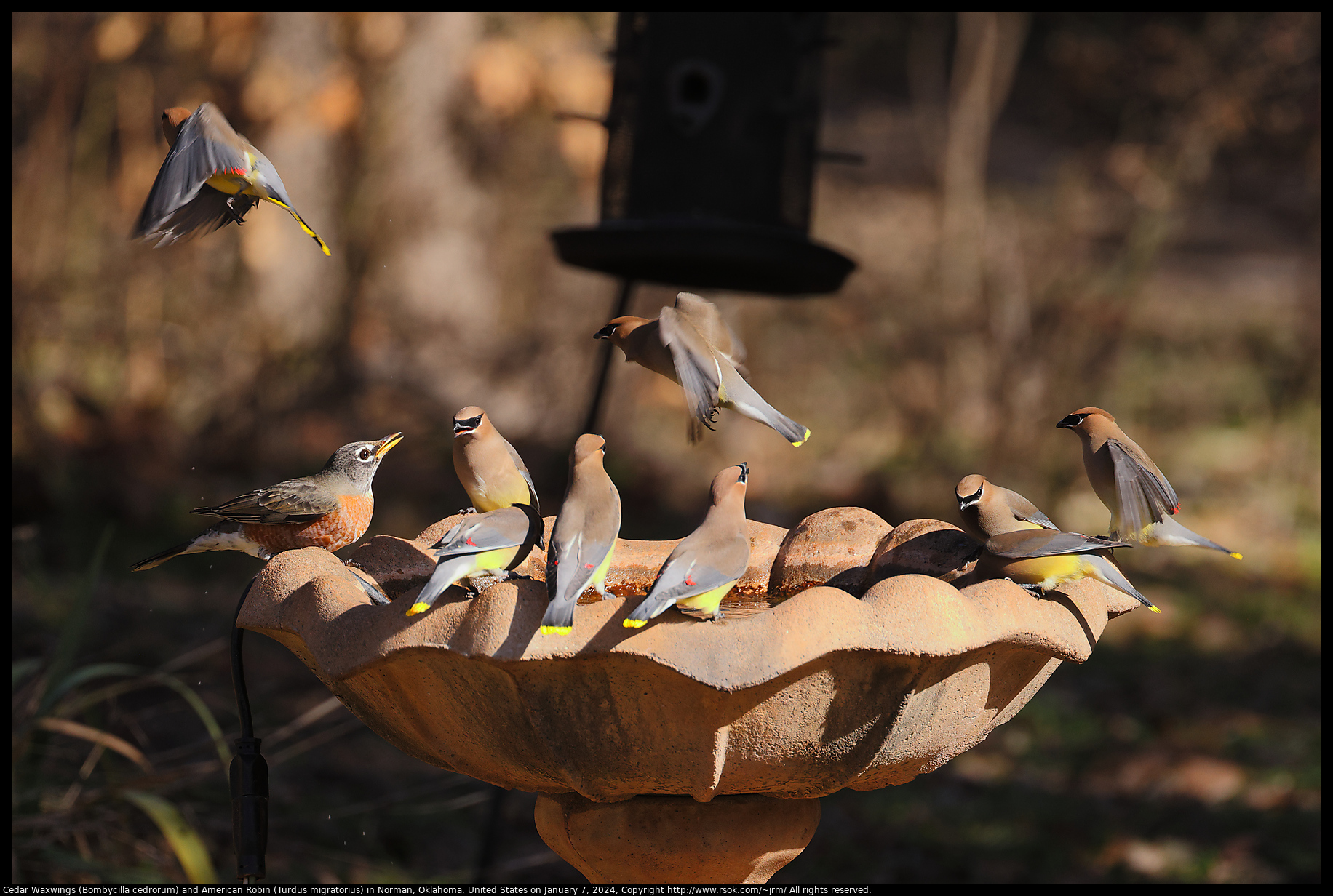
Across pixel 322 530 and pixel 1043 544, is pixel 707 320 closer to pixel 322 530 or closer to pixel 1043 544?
pixel 1043 544

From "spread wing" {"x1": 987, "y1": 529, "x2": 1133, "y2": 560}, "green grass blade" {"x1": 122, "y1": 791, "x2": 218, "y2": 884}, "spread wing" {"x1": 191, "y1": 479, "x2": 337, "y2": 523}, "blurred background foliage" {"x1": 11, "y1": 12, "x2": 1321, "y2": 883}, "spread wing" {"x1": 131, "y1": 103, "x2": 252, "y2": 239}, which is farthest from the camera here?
"blurred background foliage" {"x1": 11, "y1": 12, "x2": 1321, "y2": 883}

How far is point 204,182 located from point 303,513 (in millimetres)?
569

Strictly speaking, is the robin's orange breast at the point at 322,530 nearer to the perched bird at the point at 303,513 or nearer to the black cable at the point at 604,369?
the perched bird at the point at 303,513

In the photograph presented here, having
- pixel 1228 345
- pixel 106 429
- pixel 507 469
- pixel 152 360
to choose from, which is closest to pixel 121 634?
pixel 106 429

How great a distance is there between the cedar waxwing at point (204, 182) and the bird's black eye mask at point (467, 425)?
1.01 feet

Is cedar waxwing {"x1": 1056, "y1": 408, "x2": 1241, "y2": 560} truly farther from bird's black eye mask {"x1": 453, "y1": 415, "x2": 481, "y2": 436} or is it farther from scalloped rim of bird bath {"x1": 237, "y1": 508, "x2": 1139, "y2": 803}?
bird's black eye mask {"x1": 453, "y1": 415, "x2": 481, "y2": 436}

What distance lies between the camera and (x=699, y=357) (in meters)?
1.59

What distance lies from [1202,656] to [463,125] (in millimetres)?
5251

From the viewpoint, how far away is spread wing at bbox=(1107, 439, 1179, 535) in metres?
1.67

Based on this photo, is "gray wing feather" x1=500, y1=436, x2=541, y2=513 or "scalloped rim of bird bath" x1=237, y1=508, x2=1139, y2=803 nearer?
"scalloped rim of bird bath" x1=237, y1=508, x2=1139, y2=803

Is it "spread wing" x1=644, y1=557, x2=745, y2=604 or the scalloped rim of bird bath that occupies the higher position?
"spread wing" x1=644, y1=557, x2=745, y2=604

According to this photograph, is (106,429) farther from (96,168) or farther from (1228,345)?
(1228,345)

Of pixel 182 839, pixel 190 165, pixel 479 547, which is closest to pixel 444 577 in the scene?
pixel 479 547

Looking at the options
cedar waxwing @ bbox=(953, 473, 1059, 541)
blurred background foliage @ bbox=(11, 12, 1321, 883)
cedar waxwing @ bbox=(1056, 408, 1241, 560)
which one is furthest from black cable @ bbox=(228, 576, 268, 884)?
blurred background foliage @ bbox=(11, 12, 1321, 883)
